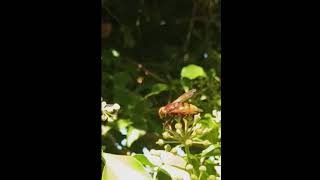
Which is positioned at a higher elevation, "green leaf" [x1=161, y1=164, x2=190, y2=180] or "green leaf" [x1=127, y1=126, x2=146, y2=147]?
"green leaf" [x1=127, y1=126, x2=146, y2=147]

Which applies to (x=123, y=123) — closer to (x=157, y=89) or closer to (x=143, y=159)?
(x=157, y=89)

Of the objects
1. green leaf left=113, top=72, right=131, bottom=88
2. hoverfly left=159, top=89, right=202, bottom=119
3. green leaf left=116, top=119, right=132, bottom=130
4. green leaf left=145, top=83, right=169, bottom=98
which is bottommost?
green leaf left=116, top=119, right=132, bottom=130

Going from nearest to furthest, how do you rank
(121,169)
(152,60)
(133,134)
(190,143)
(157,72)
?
1. (121,169)
2. (190,143)
3. (133,134)
4. (157,72)
5. (152,60)

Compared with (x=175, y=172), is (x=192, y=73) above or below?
above

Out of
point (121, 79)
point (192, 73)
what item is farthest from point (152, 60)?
point (192, 73)

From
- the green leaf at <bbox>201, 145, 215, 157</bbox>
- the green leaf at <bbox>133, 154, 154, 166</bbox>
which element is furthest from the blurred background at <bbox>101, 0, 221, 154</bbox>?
the green leaf at <bbox>133, 154, 154, 166</bbox>

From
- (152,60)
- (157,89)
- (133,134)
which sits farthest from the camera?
(152,60)

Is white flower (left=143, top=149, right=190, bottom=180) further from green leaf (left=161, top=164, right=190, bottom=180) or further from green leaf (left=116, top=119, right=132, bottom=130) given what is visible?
green leaf (left=116, top=119, right=132, bottom=130)
